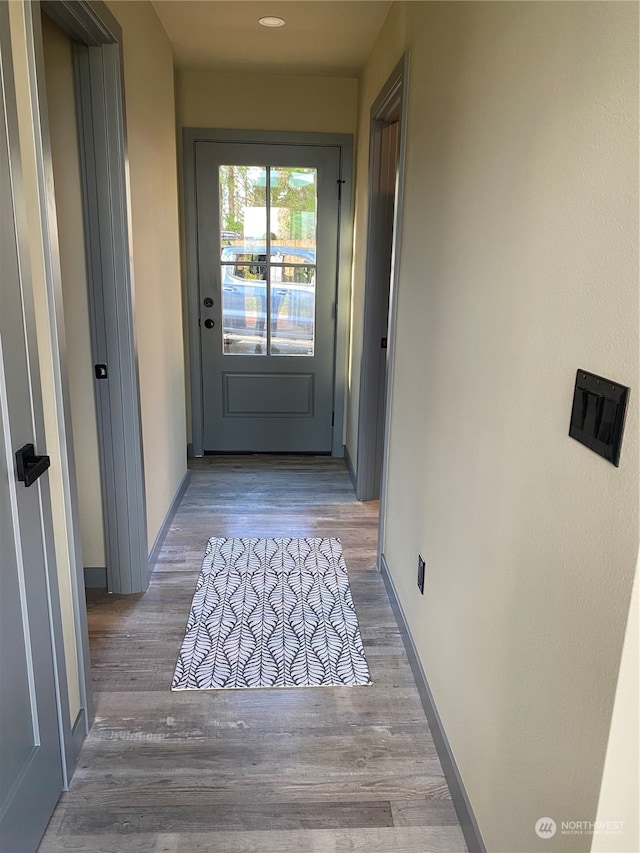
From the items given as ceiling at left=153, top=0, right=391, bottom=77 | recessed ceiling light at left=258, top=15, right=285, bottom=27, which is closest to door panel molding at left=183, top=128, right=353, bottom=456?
ceiling at left=153, top=0, right=391, bottom=77

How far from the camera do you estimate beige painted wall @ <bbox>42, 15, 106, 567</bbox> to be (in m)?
2.12

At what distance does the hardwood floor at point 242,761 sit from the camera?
151 centimetres

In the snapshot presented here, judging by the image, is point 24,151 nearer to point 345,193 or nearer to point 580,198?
point 580,198

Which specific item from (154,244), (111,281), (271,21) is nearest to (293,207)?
(271,21)

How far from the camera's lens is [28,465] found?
52.1 inches

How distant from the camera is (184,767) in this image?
5.61 feet

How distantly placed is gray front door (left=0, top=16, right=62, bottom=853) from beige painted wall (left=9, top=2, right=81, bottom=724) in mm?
107

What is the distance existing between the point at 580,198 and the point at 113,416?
1.94 meters

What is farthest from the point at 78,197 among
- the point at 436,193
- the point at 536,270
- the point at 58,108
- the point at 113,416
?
the point at 536,270

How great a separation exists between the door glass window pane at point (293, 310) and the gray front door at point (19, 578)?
2853mm

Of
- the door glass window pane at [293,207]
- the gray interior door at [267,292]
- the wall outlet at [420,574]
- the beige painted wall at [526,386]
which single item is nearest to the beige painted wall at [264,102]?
the gray interior door at [267,292]

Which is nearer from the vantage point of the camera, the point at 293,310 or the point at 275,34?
the point at 275,34

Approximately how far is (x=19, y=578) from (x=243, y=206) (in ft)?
10.4

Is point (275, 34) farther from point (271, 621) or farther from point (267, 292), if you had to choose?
point (271, 621)
